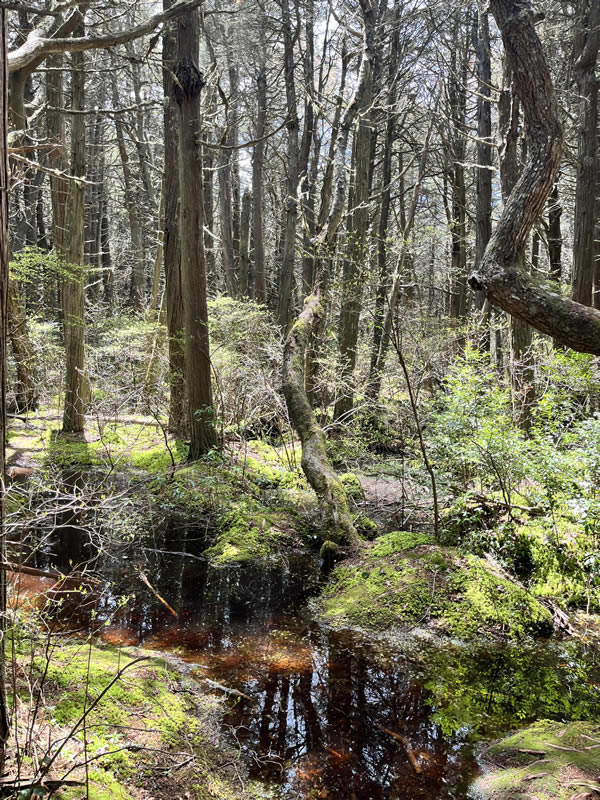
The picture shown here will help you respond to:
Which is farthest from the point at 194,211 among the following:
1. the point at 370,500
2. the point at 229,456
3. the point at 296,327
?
the point at 370,500

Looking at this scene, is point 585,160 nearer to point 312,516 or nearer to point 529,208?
point 529,208

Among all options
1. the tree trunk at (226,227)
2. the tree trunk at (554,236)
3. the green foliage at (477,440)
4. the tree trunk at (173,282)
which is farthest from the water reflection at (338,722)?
the tree trunk at (226,227)

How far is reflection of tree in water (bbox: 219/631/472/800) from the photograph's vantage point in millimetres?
3074

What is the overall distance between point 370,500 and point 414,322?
5587 mm

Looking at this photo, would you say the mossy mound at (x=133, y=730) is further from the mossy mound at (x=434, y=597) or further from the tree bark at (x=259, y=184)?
the tree bark at (x=259, y=184)

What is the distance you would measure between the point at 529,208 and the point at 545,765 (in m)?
3.89

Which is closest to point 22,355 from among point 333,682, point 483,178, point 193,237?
point 193,237

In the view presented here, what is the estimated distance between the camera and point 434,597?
17.1ft

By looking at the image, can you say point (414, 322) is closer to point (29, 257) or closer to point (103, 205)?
point (29, 257)

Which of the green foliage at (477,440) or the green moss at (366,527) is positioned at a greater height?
the green foliage at (477,440)

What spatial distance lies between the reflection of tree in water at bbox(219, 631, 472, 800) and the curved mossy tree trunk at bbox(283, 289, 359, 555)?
228cm

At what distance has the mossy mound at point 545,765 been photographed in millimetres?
2775

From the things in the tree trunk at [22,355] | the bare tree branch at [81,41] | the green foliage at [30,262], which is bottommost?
the tree trunk at [22,355]

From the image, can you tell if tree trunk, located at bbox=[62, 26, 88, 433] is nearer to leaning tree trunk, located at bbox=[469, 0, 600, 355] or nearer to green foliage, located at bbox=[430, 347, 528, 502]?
green foliage, located at bbox=[430, 347, 528, 502]
